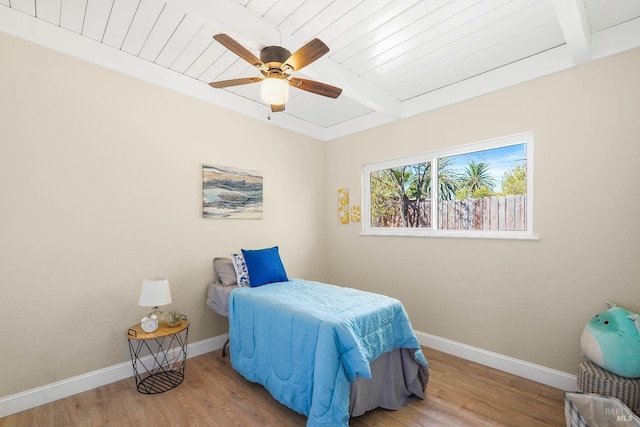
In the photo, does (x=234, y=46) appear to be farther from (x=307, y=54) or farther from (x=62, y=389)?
(x=62, y=389)

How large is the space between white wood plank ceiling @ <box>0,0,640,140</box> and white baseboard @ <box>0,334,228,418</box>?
8.35ft

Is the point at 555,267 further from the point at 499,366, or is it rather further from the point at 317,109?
the point at 317,109

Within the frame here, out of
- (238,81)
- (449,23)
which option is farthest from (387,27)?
(238,81)

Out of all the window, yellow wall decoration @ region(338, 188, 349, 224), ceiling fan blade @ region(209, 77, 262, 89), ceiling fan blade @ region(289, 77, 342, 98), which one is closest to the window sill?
the window

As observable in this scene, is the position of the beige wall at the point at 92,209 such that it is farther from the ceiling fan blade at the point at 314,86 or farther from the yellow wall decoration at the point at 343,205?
the ceiling fan blade at the point at 314,86

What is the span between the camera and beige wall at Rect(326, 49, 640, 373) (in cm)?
221

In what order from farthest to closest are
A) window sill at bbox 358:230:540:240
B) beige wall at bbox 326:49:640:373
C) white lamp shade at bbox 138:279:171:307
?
window sill at bbox 358:230:540:240 < white lamp shade at bbox 138:279:171:307 < beige wall at bbox 326:49:640:373

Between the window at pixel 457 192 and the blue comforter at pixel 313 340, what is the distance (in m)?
1.36

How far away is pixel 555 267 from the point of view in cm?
247

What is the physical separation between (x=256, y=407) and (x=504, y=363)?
2.17 meters

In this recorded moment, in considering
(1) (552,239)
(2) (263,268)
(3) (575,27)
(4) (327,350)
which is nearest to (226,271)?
(2) (263,268)

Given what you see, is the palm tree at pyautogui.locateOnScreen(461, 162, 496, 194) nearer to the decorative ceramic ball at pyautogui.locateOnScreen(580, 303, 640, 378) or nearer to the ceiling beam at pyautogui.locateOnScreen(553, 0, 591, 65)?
the ceiling beam at pyautogui.locateOnScreen(553, 0, 591, 65)

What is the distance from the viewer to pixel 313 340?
1.95 meters

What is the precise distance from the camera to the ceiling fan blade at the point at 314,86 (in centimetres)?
204
